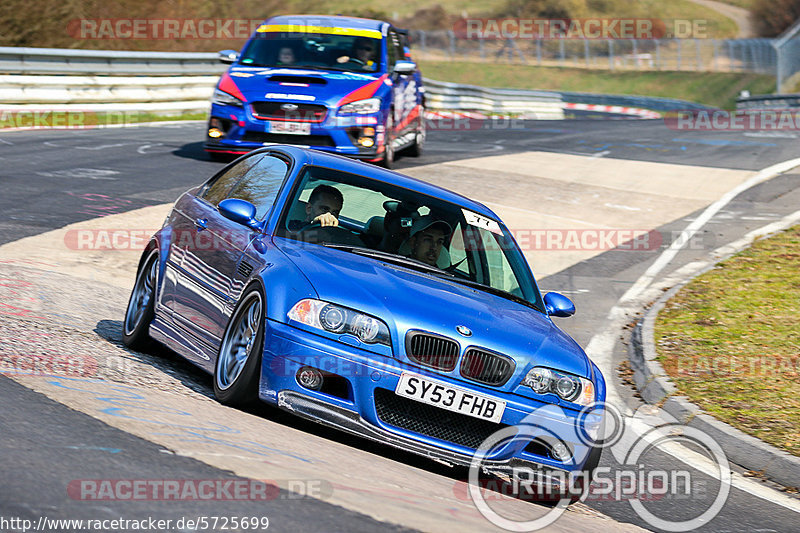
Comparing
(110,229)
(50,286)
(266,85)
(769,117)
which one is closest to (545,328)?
(50,286)

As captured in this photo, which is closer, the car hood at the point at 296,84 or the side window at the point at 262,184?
the side window at the point at 262,184

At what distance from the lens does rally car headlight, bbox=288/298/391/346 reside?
18.4 ft

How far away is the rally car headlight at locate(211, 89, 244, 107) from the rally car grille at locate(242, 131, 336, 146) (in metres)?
0.43

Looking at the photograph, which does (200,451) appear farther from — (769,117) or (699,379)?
(769,117)

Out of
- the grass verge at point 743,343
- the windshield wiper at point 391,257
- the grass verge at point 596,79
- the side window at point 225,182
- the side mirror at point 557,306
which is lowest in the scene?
the grass verge at point 596,79

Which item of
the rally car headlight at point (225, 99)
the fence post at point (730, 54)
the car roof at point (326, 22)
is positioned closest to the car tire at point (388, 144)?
the car roof at point (326, 22)

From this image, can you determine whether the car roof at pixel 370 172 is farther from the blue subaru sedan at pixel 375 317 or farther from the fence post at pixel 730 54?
the fence post at pixel 730 54

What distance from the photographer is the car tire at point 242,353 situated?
5.75 metres

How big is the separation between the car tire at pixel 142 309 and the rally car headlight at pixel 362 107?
749 cm

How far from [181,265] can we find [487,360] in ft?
7.99

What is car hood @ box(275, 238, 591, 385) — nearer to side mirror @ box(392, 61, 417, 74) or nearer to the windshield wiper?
the windshield wiper

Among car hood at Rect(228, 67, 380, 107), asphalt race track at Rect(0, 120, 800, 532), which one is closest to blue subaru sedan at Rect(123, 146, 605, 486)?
asphalt race track at Rect(0, 120, 800, 532)

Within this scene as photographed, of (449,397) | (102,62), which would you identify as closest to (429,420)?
(449,397)

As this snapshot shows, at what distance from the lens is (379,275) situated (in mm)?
6129
